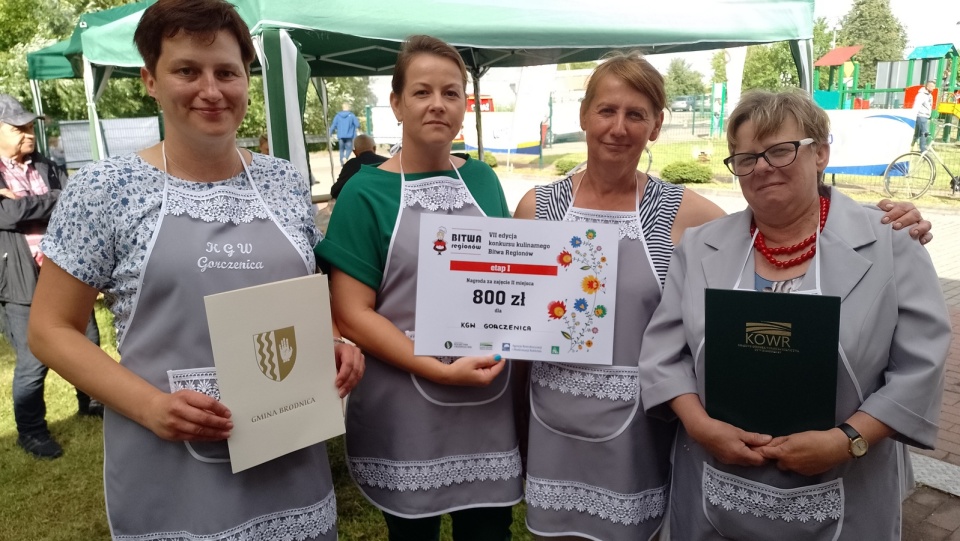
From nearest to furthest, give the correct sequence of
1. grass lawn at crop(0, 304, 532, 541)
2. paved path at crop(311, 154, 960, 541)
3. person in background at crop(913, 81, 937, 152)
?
1. paved path at crop(311, 154, 960, 541)
2. grass lawn at crop(0, 304, 532, 541)
3. person in background at crop(913, 81, 937, 152)

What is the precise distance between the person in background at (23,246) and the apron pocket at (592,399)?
335cm

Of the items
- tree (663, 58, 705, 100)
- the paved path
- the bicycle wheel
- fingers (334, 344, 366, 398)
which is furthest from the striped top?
tree (663, 58, 705, 100)

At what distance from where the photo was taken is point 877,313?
149cm

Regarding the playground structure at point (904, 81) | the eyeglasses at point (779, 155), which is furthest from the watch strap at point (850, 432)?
the playground structure at point (904, 81)

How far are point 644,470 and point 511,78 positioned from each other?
30013mm

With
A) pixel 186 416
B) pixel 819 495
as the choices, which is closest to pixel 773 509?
pixel 819 495

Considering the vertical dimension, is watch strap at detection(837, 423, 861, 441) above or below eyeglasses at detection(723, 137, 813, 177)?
below

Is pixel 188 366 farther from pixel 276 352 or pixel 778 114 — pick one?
pixel 778 114

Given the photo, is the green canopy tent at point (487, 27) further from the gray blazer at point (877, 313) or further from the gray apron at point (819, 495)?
the gray apron at point (819, 495)

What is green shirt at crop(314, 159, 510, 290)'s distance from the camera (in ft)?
6.19

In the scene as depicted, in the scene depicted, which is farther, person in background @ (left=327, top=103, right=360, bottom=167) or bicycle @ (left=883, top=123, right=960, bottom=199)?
person in background @ (left=327, top=103, right=360, bottom=167)

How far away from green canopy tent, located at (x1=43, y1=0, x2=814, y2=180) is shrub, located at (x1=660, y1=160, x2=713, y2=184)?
8790mm

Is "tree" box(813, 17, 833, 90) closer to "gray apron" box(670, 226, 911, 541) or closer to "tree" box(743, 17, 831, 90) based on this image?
"tree" box(743, 17, 831, 90)

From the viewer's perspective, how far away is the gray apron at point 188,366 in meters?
1.46
